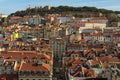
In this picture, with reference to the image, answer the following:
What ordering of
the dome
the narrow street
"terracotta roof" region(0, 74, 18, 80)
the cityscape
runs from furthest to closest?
the dome, the narrow street, the cityscape, "terracotta roof" region(0, 74, 18, 80)

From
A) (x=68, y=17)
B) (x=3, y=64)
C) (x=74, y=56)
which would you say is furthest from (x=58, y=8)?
(x=3, y=64)

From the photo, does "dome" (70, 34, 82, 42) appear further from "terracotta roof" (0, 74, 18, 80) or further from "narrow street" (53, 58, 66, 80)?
"terracotta roof" (0, 74, 18, 80)

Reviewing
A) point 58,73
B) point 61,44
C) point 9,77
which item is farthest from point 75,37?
point 9,77

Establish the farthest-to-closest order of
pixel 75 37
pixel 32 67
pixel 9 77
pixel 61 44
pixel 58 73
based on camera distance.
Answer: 1. pixel 75 37
2. pixel 61 44
3. pixel 58 73
4. pixel 32 67
5. pixel 9 77

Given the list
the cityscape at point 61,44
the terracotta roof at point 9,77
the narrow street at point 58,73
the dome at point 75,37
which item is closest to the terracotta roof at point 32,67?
the cityscape at point 61,44

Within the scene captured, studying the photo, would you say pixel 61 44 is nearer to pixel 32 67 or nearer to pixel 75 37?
pixel 75 37

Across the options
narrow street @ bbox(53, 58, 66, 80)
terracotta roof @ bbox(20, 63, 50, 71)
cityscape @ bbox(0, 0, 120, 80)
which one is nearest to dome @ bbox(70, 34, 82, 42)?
cityscape @ bbox(0, 0, 120, 80)

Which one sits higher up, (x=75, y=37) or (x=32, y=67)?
(x=32, y=67)

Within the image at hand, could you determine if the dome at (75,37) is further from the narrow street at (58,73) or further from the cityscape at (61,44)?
the narrow street at (58,73)
